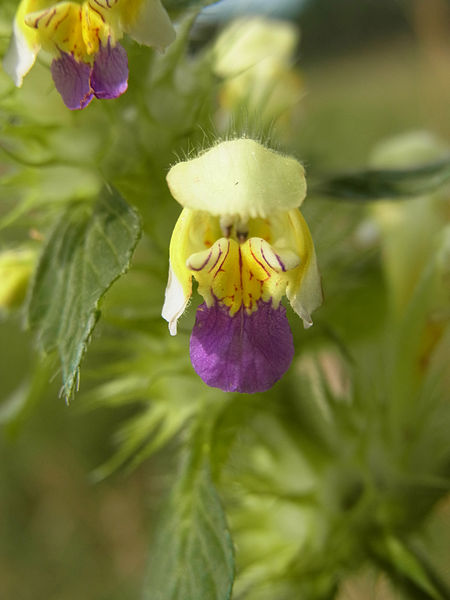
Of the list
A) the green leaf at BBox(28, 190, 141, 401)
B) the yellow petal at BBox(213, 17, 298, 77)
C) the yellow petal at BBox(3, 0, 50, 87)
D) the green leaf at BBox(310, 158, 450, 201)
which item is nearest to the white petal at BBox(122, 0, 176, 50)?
the yellow petal at BBox(3, 0, 50, 87)

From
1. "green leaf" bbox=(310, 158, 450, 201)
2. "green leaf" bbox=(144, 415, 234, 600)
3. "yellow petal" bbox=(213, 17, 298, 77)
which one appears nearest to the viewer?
"green leaf" bbox=(144, 415, 234, 600)

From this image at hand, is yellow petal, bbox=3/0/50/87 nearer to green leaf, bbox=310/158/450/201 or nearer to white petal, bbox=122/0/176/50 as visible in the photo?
white petal, bbox=122/0/176/50

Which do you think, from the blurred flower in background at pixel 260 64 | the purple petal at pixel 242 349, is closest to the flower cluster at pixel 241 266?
the purple petal at pixel 242 349

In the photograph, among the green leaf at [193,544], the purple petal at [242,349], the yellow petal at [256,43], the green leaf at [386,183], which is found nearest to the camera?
the purple petal at [242,349]

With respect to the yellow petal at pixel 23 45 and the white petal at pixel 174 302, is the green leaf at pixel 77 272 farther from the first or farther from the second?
the yellow petal at pixel 23 45

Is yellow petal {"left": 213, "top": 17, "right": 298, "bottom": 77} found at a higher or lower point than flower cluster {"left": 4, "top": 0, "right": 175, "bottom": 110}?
lower

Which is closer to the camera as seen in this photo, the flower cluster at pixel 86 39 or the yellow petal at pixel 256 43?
the flower cluster at pixel 86 39

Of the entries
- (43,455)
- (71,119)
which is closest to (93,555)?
(43,455)

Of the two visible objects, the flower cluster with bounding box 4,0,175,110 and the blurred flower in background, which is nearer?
the flower cluster with bounding box 4,0,175,110
